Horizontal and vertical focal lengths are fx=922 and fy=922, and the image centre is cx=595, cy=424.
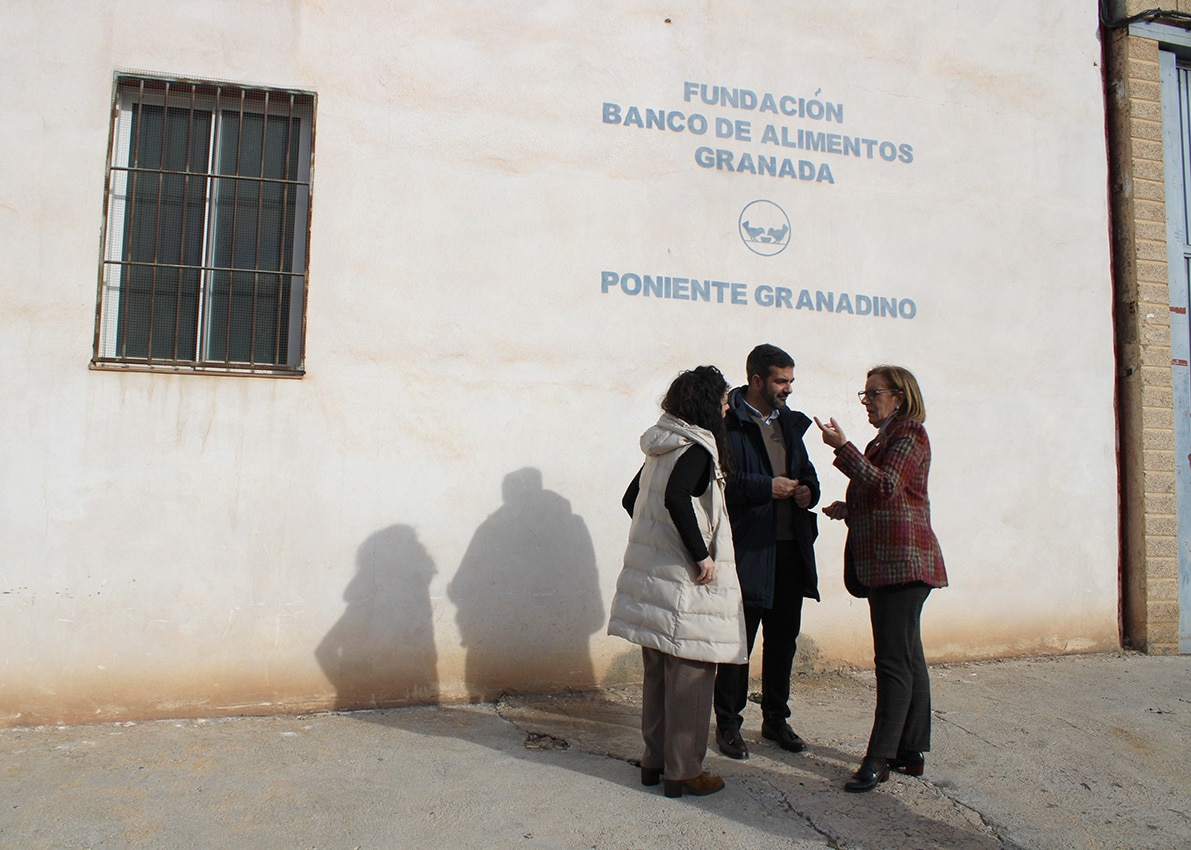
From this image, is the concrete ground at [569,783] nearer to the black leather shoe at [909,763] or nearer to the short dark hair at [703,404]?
the black leather shoe at [909,763]

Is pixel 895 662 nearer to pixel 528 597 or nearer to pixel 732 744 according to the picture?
pixel 732 744

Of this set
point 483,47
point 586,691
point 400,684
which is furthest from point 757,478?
point 483,47

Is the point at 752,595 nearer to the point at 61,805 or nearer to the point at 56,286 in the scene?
the point at 61,805

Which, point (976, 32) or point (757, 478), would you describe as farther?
point (976, 32)

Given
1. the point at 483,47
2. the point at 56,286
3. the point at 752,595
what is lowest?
the point at 752,595

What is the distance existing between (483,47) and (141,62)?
1.62m

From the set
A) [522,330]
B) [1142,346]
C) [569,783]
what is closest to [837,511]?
[569,783]

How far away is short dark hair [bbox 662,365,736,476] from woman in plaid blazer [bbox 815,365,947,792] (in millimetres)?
371

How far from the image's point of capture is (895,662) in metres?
3.45

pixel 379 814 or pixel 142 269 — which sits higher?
pixel 142 269

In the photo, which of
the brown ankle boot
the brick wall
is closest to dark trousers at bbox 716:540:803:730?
the brown ankle boot

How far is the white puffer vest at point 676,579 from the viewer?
3.27 meters

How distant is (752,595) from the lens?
369 cm

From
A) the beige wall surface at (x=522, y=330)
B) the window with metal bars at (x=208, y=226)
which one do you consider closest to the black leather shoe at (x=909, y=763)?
the beige wall surface at (x=522, y=330)
